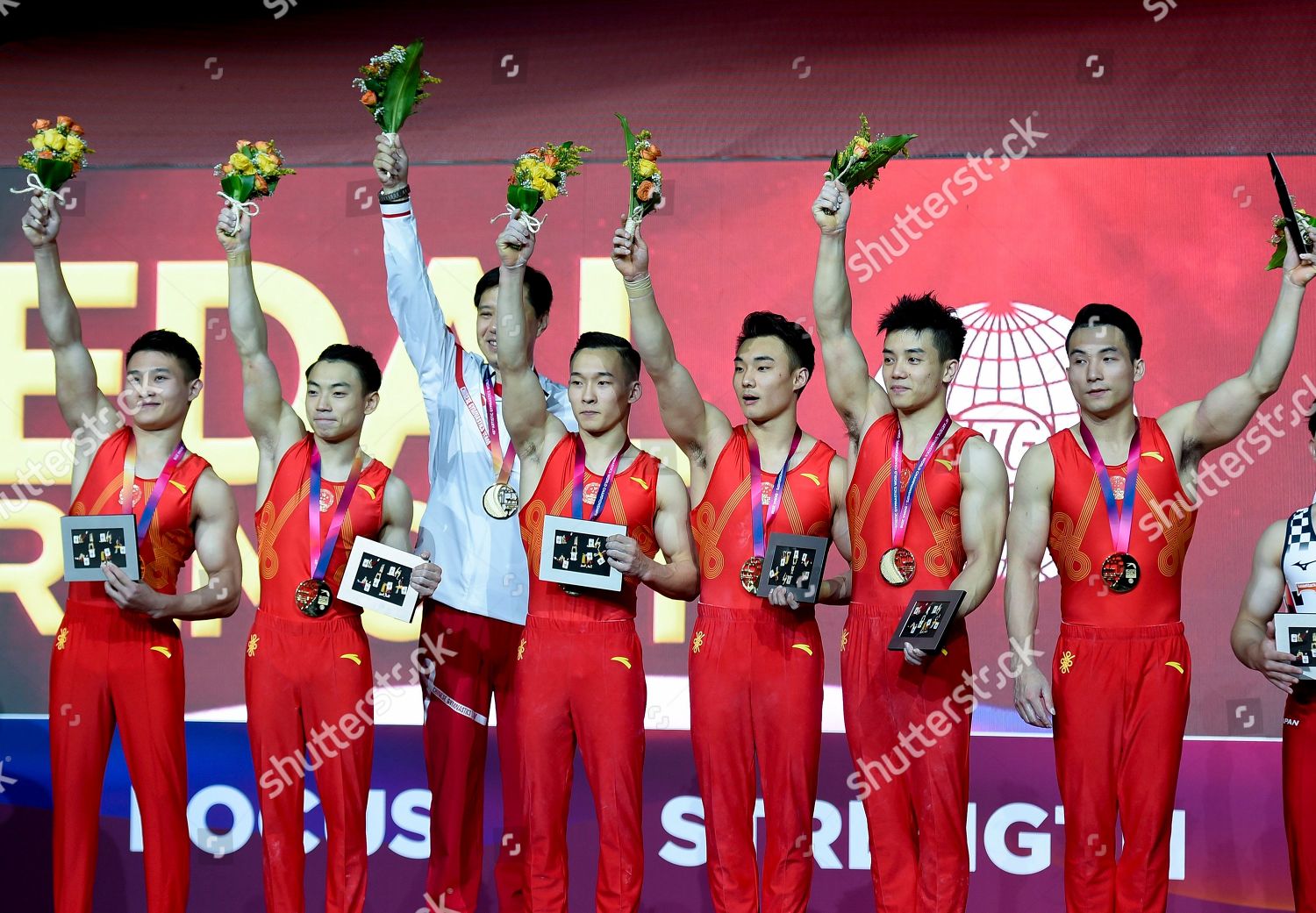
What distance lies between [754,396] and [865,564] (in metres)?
0.60

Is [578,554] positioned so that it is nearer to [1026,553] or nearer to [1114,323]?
[1026,553]

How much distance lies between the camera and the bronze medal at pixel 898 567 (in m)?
3.89

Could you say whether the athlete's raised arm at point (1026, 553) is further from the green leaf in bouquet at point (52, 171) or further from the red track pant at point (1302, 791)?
the green leaf in bouquet at point (52, 171)

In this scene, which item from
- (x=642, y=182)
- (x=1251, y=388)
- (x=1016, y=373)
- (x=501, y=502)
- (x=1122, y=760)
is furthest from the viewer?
(x=1016, y=373)

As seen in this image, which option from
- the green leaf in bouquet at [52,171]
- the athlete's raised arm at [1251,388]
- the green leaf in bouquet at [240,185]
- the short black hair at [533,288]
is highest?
the green leaf in bouquet at [52,171]

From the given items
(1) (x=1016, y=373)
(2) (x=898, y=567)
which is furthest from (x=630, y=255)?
(1) (x=1016, y=373)

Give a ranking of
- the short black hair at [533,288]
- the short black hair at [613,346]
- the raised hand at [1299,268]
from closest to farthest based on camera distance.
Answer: the raised hand at [1299,268] < the short black hair at [613,346] < the short black hair at [533,288]

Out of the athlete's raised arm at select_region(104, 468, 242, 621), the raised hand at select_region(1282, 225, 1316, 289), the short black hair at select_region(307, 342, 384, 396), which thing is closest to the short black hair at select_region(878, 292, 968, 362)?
the raised hand at select_region(1282, 225, 1316, 289)

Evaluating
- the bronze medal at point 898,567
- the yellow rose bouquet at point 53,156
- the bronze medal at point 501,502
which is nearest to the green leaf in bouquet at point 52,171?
the yellow rose bouquet at point 53,156

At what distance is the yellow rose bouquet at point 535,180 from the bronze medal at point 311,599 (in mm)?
1239

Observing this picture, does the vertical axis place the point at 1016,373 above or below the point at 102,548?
above

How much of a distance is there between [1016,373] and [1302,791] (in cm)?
232

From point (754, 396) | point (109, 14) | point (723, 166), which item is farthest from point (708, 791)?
point (109, 14)

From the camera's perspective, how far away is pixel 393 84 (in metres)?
4.33
